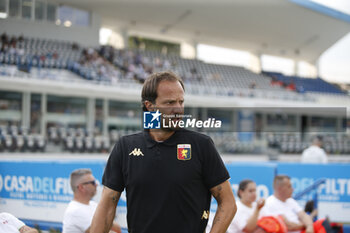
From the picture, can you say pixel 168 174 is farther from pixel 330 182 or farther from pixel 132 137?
pixel 330 182

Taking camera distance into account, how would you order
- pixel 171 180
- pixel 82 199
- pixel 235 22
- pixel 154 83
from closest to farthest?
pixel 171 180 < pixel 154 83 < pixel 82 199 < pixel 235 22

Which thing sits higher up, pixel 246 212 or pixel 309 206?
pixel 246 212

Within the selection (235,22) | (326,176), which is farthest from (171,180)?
(235,22)

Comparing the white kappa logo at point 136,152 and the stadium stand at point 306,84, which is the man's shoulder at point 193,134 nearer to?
the white kappa logo at point 136,152

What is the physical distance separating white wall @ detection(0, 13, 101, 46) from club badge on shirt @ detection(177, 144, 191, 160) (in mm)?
26419

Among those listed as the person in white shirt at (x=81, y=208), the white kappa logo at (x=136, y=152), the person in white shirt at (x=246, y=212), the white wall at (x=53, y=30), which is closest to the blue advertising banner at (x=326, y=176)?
the person in white shirt at (x=246, y=212)

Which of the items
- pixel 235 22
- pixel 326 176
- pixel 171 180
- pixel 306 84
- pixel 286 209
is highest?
pixel 235 22

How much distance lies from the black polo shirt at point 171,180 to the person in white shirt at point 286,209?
8.77ft

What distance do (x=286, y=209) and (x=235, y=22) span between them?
32.2 m

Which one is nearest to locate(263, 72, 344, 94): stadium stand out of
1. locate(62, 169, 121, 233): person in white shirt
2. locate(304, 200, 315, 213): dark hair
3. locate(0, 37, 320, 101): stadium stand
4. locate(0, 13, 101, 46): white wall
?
locate(0, 37, 320, 101): stadium stand

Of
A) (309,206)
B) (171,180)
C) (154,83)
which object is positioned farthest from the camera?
(309,206)

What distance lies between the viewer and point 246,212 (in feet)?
13.9

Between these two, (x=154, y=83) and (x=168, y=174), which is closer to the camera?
(x=168, y=174)

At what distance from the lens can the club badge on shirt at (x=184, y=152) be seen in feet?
6.66
